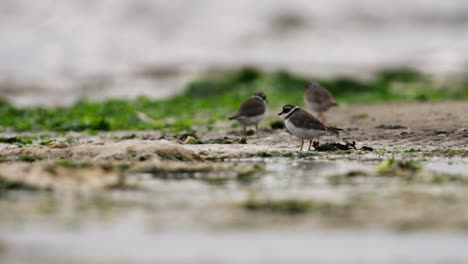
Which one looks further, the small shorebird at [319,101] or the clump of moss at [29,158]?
the small shorebird at [319,101]

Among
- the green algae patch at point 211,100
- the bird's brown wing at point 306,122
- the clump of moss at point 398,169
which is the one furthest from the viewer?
the green algae patch at point 211,100

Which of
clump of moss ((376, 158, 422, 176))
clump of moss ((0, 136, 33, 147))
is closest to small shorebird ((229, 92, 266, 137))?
clump of moss ((0, 136, 33, 147))

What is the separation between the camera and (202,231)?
7.44 m

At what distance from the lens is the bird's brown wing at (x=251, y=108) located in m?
16.0

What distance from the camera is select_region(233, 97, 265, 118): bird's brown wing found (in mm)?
16000

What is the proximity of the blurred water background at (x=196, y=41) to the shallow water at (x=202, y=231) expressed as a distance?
733 inches

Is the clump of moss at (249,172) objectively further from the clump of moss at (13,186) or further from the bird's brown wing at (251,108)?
the bird's brown wing at (251,108)

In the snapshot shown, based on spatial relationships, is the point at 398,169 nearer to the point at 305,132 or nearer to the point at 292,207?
the point at 292,207

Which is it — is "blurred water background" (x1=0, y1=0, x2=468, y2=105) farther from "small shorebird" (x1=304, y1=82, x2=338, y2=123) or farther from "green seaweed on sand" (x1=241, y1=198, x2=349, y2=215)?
"green seaweed on sand" (x1=241, y1=198, x2=349, y2=215)

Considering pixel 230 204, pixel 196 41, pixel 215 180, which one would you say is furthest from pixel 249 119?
pixel 196 41

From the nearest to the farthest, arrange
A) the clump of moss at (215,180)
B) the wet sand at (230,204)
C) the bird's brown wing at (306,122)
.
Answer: the wet sand at (230,204)
the clump of moss at (215,180)
the bird's brown wing at (306,122)

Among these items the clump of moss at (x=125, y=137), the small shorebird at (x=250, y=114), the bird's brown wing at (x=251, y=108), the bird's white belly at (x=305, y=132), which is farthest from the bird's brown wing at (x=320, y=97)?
the bird's white belly at (x=305, y=132)

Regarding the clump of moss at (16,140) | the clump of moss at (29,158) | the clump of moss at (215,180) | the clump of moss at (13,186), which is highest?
the clump of moss at (16,140)

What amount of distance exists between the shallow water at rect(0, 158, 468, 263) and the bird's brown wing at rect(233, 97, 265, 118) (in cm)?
658
